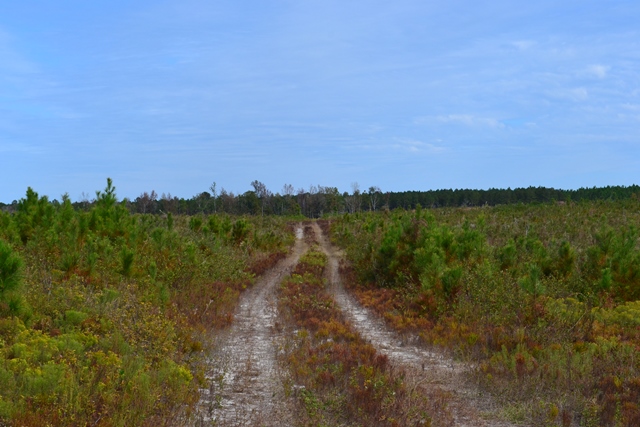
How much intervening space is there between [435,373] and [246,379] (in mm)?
2975

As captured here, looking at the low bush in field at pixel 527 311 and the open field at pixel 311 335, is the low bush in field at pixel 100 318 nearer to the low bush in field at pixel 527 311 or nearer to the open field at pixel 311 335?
the open field at pixel 311 335

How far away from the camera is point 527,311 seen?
388 inches

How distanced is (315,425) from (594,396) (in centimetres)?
372

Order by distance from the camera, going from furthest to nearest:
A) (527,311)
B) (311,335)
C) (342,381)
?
(311,335) < (527,311) < (342,381)

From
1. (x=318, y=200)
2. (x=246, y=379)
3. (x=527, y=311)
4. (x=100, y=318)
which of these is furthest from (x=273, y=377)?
(x=318, y=200)

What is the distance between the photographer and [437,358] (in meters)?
8.79

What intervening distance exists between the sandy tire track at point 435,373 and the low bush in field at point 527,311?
303 millimetres

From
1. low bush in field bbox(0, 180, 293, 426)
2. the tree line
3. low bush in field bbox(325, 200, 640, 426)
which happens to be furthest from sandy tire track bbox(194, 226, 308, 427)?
the tree line

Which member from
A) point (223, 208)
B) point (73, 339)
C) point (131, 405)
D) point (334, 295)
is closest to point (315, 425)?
point (131, 405)

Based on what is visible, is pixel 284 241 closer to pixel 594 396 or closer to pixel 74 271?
pixel 74 271

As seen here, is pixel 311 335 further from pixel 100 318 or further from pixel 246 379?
pixel 100 318

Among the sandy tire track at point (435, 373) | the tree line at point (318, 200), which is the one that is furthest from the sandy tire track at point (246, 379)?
the tree line at point (318, 200)

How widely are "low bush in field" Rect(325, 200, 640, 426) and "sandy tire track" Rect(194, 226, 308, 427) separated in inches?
118

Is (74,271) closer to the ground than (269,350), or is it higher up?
higher up
